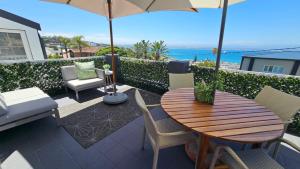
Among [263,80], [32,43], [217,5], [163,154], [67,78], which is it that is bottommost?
[163,154]

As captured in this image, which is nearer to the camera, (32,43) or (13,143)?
(13,143)

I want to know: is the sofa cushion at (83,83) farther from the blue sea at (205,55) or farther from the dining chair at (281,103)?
the dining chair at (281,103)

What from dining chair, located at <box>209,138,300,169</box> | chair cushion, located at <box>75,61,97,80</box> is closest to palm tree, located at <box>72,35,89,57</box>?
chair cushion, located at <box>75,61,97,80</box>

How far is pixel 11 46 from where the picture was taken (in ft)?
23.0

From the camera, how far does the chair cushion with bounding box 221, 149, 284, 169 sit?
125cm

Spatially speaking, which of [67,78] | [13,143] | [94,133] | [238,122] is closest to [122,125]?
[94,133]

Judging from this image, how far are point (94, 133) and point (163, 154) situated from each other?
131 centimetres

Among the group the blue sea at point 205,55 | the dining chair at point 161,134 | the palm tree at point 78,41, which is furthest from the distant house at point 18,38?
the palm tree at point 78,41

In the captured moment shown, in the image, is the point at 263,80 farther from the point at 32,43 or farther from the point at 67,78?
the point at 32,43

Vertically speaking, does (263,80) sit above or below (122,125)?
above

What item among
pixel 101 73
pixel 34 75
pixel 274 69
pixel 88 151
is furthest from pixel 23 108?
pixel 274 69

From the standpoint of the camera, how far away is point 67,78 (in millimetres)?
4094

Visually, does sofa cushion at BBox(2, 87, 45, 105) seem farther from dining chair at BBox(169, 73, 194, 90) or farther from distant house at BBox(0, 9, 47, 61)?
distant house at BBox(0, 9, 47, 61)

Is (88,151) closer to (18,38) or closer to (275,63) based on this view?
(18,38)
